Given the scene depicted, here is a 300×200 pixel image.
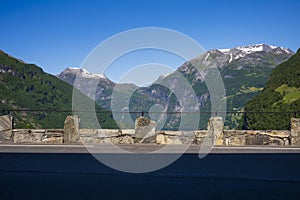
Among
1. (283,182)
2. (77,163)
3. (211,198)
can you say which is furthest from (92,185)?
(283,182)

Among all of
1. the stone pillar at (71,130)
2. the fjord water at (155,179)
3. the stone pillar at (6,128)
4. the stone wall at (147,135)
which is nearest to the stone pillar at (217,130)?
the stone wall at (147,135)

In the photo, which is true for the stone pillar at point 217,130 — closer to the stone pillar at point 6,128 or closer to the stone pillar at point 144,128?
the stone pillar at point 144,128

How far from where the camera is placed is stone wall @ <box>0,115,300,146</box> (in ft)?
47.9

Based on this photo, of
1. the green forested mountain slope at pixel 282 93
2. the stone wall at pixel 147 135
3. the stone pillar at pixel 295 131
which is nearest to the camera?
the stone pillar at pixel 295 131

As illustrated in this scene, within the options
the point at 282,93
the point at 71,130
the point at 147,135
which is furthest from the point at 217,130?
the point at 282,93

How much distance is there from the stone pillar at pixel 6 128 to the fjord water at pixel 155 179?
5.62m

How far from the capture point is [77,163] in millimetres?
Result: 8906

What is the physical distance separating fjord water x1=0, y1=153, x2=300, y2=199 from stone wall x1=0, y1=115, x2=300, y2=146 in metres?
4.77

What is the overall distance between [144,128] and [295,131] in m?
5.78

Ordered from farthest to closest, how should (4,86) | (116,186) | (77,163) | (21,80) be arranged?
(21,80)
(4,86)
(77,163)
(116,186)

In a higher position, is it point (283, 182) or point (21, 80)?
point (21, 80)

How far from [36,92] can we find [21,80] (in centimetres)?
1385

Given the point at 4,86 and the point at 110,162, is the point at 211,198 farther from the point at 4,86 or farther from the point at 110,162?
the point at 4,86

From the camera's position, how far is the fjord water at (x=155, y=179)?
559 centimetres
